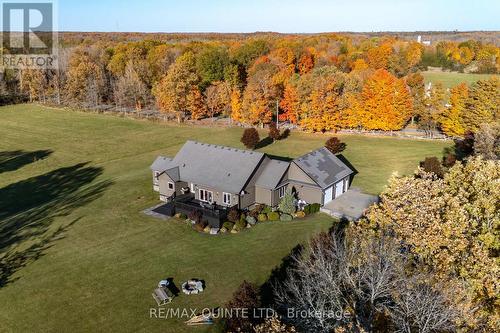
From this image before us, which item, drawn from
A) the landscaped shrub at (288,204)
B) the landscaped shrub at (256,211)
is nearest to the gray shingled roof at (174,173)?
the landscaped shrub at (256,211)

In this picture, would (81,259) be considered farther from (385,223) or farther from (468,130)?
(468,130)

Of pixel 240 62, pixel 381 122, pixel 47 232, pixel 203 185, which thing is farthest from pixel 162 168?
pixel 240 62

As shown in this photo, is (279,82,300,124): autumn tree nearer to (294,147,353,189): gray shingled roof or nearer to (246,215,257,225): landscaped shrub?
(294,147,353,189): gray shingled roof

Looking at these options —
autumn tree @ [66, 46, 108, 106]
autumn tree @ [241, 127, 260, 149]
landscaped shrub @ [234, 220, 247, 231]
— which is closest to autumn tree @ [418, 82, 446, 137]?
autumn tree @ [241, 127, 260, 149]

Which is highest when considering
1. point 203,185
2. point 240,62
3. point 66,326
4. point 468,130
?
point 240,62

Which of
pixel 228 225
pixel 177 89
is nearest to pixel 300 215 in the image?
pixel 228 225

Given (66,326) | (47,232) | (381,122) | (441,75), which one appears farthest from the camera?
(441,75)
